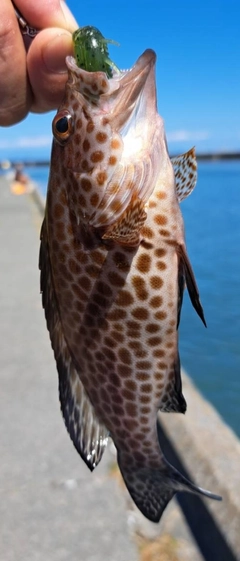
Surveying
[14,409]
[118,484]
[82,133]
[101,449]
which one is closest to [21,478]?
[118,484]

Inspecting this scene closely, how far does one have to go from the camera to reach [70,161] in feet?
7.35

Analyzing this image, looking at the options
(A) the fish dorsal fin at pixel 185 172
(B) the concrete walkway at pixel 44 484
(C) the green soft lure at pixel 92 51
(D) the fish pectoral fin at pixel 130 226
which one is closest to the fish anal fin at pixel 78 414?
(D) the fish pectoral fin at pixel 130 226

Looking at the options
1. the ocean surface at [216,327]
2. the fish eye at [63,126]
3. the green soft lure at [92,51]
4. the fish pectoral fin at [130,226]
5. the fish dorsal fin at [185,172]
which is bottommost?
the ocean surface at [216,327]

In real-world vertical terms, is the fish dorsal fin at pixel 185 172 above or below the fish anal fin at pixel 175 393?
above

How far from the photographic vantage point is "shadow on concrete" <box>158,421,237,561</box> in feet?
10.9

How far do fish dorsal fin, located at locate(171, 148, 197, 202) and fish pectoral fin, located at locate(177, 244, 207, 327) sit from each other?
264 mm

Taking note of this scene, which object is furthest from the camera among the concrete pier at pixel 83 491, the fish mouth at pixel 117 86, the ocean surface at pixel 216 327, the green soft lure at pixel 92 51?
the ocean surface at pixel 216 327

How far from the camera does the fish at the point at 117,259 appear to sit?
214 cm

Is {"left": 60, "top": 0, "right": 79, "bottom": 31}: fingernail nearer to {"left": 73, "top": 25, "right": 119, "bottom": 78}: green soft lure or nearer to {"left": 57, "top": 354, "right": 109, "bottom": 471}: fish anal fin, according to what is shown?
{"left": 73, "top": 25, "right": 119, "bottom": 78}: green soft lure

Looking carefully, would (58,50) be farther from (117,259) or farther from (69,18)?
(117,259)

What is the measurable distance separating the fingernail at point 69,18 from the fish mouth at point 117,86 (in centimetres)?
27

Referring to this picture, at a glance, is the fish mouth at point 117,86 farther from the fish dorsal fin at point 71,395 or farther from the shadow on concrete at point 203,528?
the shadow on concrete at point 203,528

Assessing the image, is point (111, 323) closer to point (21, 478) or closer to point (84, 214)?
point (84, 214)

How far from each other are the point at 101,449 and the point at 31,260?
32.5ft
